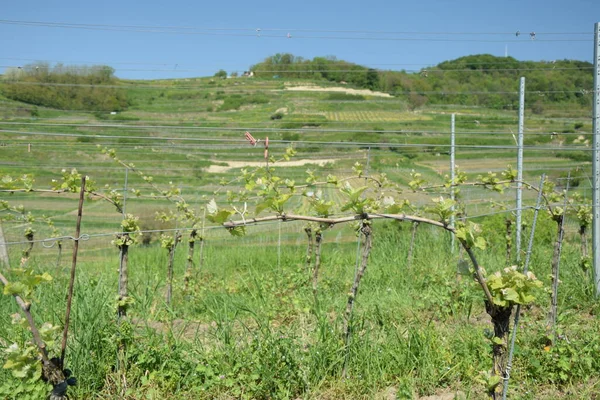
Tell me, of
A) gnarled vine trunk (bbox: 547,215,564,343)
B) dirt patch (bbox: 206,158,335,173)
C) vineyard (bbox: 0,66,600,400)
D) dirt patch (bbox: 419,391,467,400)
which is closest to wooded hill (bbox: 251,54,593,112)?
dirt patch (bbox: 206,158,335,173)

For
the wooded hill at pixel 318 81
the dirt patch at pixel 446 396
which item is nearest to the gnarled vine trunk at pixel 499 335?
the dirt patch at pixel 446 396

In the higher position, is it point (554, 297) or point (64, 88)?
point (64, 88)

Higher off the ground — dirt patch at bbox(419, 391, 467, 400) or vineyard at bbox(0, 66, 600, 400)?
vineyard at bbox(0, 66, 600, 400)

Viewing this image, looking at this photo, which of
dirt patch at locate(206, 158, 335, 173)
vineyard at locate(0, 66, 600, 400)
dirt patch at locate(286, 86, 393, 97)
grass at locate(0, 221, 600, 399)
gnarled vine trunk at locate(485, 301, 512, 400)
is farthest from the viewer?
dirt patch at locate(286, 86, 393, 97)

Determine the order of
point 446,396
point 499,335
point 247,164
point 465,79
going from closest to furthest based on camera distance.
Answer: point 499,335
point 446,396
point 247,164
point 465,79

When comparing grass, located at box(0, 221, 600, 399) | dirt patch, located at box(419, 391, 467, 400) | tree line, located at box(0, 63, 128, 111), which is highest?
tree line, located at box(0, 63, 128, 111)

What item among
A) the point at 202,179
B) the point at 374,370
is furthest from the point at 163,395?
the point at 202,179

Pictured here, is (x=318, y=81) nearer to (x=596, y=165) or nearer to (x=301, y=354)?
(x=596, y=165)

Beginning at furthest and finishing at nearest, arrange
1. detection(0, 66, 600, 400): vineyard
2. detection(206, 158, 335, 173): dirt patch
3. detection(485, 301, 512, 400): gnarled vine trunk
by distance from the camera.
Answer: detection(206, 158, 335, 173): dirt patch, detection(0, 66, 600, 400): vineyard, detection(485, 301, 512, 400): gnarled vine trunk

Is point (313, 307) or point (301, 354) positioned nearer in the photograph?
point (301, 354)

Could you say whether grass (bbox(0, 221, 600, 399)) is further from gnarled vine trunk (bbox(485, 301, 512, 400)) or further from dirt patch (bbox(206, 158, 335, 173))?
dirt patch (bbox(206, 158, 335, 173))

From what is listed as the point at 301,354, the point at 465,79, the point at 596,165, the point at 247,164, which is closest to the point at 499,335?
the point at 301,354

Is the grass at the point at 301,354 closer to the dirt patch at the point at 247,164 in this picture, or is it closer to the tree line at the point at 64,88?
the dirt patch at the point at 247,164

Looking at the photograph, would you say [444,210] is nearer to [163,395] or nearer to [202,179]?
[163,395]
